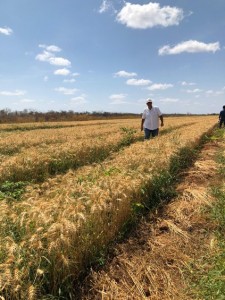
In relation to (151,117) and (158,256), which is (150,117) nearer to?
(151,117)

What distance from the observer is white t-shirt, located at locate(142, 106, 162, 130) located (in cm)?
1358

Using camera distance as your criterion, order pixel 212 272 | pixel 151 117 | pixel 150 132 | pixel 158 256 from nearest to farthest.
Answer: pixel 212 272
pixel 158 256
pixel 151 117
pixel 150 132

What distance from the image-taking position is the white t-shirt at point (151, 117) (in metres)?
13.6

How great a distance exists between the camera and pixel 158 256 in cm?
461

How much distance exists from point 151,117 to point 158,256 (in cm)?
948

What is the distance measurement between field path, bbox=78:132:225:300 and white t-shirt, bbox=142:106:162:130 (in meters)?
7.22

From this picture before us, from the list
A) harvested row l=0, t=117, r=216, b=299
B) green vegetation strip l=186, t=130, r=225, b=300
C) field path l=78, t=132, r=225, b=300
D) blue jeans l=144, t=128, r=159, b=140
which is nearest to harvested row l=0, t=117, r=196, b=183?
blue jeans l=144, t=128, r=159, b=140

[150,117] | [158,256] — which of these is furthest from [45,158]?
[158,256]

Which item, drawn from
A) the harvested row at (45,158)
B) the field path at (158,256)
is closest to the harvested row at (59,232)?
the field path at (158,256)

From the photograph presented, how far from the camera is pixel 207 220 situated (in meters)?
5.68

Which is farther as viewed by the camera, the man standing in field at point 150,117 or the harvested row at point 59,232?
the man standing in field at point 150,117

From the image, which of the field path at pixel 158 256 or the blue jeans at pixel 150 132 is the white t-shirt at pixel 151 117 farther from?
the field path at pixel 158 256

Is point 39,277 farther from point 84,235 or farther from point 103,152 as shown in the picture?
point 103,152

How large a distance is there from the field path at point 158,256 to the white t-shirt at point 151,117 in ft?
23.7
